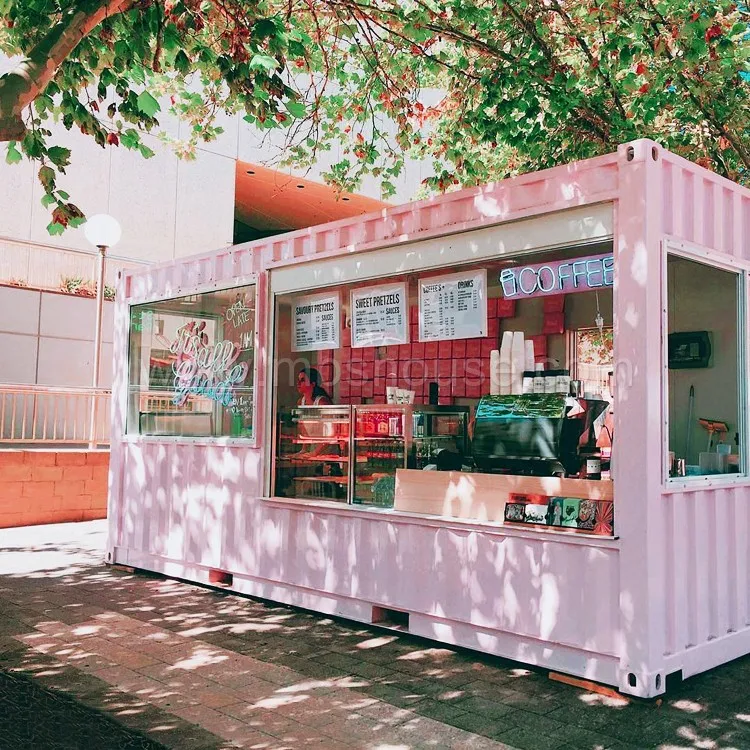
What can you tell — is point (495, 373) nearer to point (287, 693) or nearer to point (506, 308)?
point (506, 308)

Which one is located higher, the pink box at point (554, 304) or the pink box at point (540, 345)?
the pink box at point (554, 304)

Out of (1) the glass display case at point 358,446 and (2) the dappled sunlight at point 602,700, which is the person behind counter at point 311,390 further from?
(2) the dappled sunlight at point 602,700

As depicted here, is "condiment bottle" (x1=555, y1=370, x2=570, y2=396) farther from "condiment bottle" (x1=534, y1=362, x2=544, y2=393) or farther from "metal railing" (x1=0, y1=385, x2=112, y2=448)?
"metal railing" (x1=0, y1=385, x2=112, y2=448)

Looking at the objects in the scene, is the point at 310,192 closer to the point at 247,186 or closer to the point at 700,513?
the point at 247,186

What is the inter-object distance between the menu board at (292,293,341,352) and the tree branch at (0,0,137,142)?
2582mm

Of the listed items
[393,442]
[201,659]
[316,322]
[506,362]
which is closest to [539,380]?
[506,362]

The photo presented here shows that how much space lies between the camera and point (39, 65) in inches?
189

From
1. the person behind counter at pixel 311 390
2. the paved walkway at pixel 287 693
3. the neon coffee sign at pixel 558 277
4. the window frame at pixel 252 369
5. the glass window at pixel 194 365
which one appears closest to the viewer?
the paved walkway at pixel 287 693

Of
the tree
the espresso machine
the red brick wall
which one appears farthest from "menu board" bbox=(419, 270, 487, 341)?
the red brick wall

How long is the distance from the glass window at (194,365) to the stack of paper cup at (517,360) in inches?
89.7

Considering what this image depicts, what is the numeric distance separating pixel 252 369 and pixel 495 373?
83.8 inches

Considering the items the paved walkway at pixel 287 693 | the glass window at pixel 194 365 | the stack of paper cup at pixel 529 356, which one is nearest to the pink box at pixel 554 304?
the stack of paper cup at pixel 529 356

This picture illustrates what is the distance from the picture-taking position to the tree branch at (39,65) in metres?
4.61

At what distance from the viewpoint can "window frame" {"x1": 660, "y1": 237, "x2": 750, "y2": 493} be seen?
4613mm
